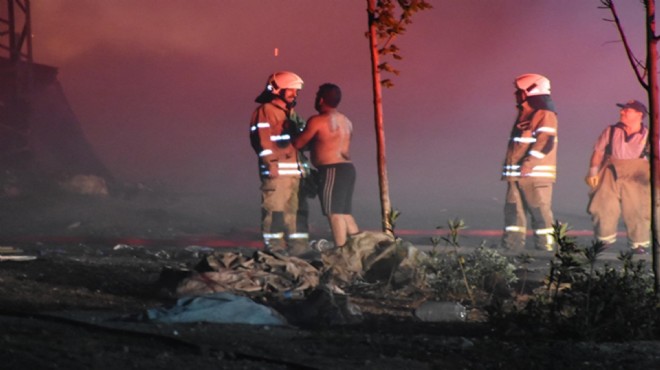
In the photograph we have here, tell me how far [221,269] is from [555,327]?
3.62 meters

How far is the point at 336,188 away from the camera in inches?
546

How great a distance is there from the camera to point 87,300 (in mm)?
8320

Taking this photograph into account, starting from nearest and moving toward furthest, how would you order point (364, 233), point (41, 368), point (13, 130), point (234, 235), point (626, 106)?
1. point (41, 368)
2. point (364, 233)
3. point (626, 106)
4. point (234, 235)
5. point (13, 130)

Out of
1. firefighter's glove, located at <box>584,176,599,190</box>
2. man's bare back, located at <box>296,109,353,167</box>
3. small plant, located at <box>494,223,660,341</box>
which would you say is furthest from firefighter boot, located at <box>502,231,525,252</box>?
small plant, located at <box>494,223,660,341</box>

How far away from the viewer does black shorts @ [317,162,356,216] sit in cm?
1383

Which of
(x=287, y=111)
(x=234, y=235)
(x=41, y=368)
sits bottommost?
(x=234, y=235)

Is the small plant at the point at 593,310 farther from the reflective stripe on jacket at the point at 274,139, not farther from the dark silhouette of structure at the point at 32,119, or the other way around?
the dark silhouette of structure at the point at 32,119

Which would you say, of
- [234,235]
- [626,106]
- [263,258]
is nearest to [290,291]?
[263,258]

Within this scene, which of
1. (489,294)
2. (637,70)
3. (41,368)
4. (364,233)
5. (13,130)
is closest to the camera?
(41,368)

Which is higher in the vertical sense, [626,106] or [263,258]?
[626,106]

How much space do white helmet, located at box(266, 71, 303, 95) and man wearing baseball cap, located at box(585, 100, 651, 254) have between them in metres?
5.28

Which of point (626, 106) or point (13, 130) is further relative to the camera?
point (13, 130)

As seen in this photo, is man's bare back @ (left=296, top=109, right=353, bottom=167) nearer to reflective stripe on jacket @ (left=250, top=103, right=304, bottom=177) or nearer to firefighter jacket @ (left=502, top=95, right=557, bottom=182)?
reflective stripe on jacket @ (left=250, top=103, right=304, bottom=177)

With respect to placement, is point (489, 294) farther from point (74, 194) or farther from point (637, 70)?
point (74, 194)
